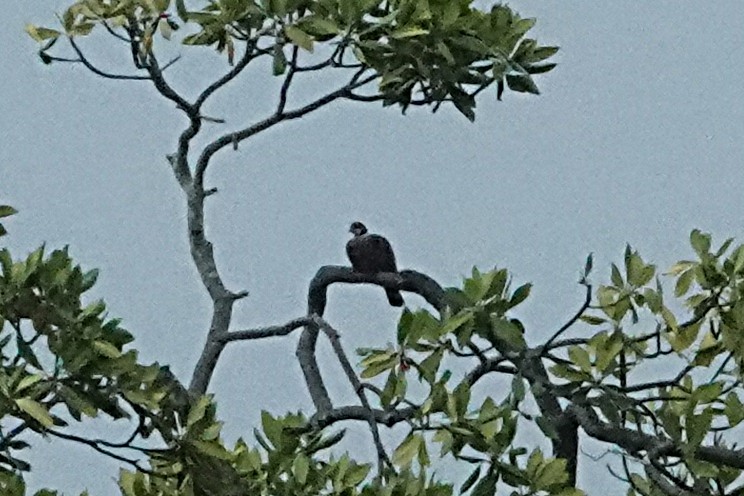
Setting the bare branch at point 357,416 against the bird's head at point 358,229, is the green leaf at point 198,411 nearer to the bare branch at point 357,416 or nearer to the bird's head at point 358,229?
the bare branch at point 357,416

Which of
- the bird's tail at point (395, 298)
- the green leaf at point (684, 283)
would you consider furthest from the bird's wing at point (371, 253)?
the green leaf at point (684, 283)

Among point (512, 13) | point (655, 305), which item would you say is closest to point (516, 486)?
point (655, 305)

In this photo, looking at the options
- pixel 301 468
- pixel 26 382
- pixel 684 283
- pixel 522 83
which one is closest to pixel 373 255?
pixel 522 83

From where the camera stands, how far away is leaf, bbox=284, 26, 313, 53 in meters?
6.07

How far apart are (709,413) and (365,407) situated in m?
0.96

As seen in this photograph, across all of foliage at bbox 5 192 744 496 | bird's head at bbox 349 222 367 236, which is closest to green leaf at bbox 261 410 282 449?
foliage at bbox 5 192 744 496

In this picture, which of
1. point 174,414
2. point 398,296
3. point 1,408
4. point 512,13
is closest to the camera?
point 1,408

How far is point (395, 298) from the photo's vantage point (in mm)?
7098

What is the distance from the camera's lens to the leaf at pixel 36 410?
5297mm

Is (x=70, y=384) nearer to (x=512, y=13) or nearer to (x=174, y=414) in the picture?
(x=174, y=414)

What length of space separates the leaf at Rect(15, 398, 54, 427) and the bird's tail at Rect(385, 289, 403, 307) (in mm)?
1912

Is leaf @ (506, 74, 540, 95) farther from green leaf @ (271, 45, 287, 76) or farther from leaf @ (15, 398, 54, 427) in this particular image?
leaf @ (15, 398, 54, 427)

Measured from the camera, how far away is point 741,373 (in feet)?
19.7

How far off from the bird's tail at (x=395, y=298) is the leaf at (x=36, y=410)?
75.3 inches
